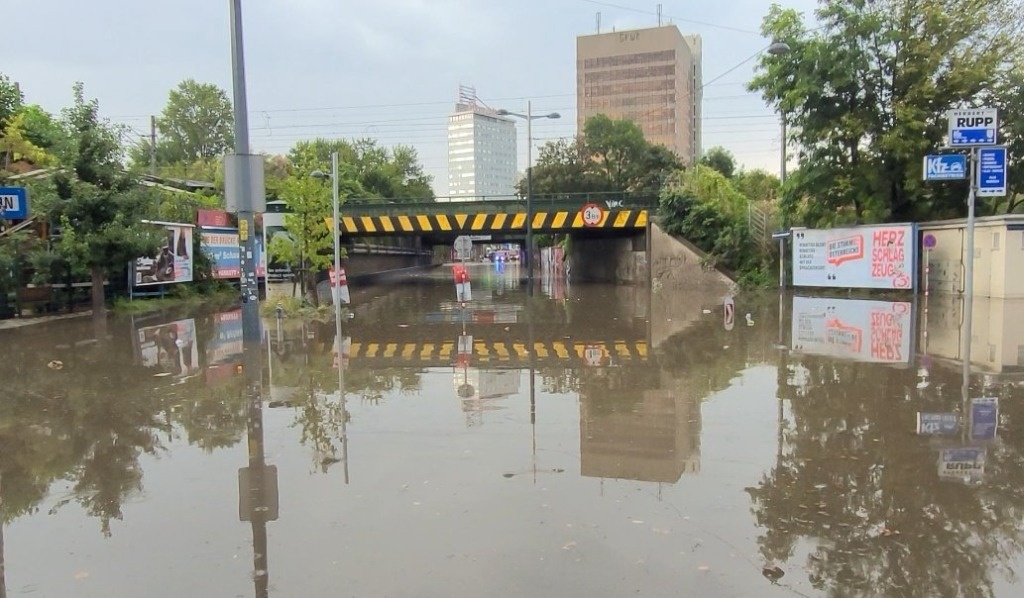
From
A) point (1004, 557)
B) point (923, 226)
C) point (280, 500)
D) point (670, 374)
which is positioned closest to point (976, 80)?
point (923, 226)

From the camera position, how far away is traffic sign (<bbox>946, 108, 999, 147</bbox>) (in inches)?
699

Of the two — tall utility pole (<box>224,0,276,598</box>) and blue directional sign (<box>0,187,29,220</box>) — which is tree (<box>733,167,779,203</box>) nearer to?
tall utility pole (<box>224,0,276,598</box>)

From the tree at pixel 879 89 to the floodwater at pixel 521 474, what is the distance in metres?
14.9

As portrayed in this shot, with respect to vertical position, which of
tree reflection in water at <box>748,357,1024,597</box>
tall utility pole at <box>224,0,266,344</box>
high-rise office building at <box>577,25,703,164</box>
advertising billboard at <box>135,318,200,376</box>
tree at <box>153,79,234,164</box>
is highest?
high-rise office building at <box>577,25,703,164</box>

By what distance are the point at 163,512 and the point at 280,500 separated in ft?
2.71

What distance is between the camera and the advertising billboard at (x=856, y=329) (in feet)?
40.8

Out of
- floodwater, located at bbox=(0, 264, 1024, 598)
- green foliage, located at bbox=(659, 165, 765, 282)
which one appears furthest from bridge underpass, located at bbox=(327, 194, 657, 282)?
floodwater, located at bbox=(0, 264, 1024, 598)

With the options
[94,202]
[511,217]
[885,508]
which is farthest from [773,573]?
[511,217]

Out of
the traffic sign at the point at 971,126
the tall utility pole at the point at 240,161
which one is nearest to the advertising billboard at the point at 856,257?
the traffic sign at the point at 971,126

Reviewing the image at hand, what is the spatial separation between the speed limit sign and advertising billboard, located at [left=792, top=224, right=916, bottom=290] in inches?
389

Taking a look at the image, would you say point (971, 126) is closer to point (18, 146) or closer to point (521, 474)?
point (521, 474)

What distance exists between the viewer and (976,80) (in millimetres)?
24250

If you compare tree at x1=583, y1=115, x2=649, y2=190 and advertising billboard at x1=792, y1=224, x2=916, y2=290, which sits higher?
tree at x1=583, y1=115, x2=649, y2=190

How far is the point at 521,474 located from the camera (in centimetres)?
618
